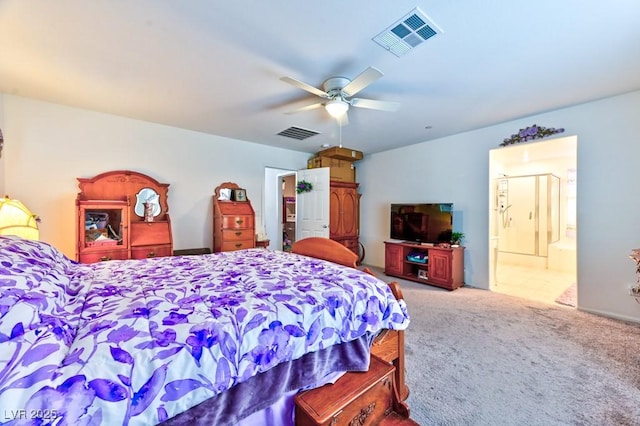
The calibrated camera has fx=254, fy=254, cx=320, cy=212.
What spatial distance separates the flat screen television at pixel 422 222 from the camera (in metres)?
3.99

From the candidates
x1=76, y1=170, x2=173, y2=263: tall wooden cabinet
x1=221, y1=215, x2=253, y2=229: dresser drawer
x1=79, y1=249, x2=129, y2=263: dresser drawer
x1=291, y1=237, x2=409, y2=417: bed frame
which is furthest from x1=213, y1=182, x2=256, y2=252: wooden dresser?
x1=291, y1=237, x2=409, y2=417: bed frame

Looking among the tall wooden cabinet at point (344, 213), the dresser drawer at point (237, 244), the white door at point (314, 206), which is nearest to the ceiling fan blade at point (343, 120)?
the white door at point (314, 206)

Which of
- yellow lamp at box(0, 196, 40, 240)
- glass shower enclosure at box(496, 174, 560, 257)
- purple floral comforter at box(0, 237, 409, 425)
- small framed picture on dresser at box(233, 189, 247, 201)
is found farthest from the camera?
glass shower enclosure at box(496, 174, 560, 257)

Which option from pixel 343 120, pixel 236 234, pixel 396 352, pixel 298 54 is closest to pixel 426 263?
pixel 343 120

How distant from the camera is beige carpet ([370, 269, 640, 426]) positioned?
5.00 ft

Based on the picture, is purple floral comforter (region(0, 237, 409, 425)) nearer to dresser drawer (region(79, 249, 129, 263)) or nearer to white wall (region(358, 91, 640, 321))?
dresser drawer (region(79, 249, 129, 263))

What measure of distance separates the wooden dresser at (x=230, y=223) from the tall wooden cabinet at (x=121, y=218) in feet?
2.17

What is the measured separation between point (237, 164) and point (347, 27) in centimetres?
313

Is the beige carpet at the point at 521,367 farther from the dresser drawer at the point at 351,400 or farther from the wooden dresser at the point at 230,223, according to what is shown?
the wooden dresser at the point at 230,223

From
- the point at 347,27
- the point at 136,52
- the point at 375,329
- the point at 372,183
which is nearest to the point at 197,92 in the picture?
the point at 136,52

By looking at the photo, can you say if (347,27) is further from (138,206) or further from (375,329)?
(138,206)

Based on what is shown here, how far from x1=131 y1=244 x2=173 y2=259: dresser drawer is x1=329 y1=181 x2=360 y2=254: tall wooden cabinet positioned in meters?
2.67

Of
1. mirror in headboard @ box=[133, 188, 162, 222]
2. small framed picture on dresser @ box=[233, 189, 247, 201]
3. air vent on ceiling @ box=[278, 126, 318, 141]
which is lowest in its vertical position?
mirror in headboard @ box=[133, 188, 162, 222]

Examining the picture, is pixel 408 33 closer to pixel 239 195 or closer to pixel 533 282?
pixel 239 195
